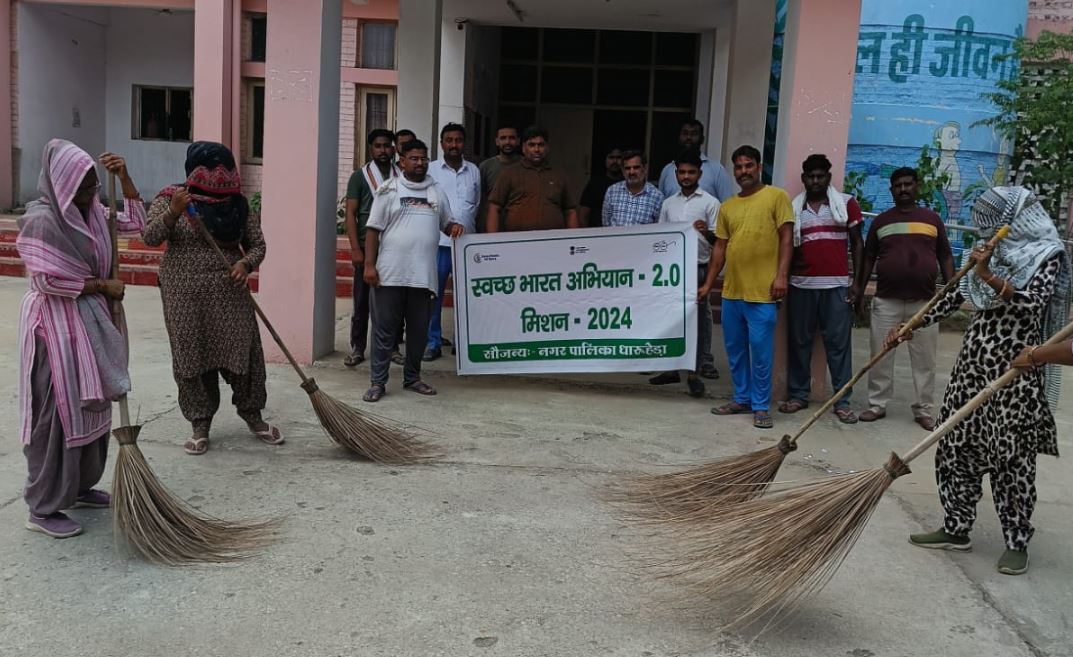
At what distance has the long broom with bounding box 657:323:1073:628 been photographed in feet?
10.2

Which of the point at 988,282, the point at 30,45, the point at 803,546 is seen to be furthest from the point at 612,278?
the point at 30,45

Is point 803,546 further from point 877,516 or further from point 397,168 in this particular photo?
point 397,168

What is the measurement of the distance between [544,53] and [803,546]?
12.2 metres

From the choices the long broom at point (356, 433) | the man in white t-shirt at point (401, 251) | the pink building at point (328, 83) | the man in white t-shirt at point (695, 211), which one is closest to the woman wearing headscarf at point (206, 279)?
the long broom at point (356, 433)

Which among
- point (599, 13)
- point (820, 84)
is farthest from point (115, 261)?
point (599, 13)

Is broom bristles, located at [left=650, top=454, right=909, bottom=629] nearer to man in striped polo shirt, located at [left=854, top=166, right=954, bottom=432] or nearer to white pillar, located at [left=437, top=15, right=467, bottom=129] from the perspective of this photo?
man in striped polo shirt, located at [left=854, top=166, right=954, bottom=432]

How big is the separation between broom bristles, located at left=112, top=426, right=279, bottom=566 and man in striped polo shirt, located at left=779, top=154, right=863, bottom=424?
158 inches

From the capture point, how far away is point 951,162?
12531 millimetres

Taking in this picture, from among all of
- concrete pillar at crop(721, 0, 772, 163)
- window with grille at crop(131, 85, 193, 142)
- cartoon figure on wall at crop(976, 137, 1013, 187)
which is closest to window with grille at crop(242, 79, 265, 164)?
window with grille at crop(131, 85, 193, 142)

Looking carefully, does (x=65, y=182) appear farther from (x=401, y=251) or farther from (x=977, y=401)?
(x=977, y=401)

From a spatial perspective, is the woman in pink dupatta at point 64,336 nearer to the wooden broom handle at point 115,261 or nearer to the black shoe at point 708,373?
the wooden broom handle at point 115,261

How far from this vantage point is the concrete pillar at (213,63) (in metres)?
13.2

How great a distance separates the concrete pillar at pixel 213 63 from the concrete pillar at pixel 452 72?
3.79 meters

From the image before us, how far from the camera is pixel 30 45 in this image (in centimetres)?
1402
